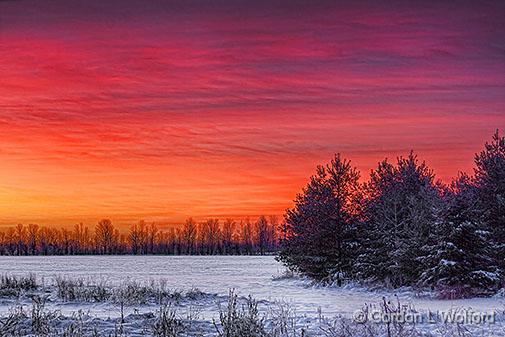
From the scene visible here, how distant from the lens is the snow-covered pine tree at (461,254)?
34.2 m

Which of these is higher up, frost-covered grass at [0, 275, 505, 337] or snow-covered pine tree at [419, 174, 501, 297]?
snow-covered pine tree at [419, 174, 501, 297]

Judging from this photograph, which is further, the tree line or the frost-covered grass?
the tree line

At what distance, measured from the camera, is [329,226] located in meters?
45.5

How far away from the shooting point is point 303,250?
46.2 m

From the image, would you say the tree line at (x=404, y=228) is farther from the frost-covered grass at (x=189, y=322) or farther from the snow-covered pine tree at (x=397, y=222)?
the frost-covered grass at (x=189, y=322)

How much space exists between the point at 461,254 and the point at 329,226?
1205cm

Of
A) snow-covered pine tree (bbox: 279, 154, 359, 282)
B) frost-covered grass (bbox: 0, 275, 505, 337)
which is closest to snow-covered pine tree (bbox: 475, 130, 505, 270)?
snow-covered pine tree (bbox: 279, 154, 359, 282)

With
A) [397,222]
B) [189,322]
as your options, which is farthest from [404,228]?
[189,322]

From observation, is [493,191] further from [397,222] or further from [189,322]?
[189,322]

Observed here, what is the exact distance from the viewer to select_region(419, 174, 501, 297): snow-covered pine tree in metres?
34.2

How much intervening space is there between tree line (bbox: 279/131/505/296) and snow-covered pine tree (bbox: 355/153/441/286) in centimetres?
7

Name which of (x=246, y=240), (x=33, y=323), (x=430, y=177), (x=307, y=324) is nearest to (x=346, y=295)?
(x=430, y=177)

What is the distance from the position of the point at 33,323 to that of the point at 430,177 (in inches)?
1384

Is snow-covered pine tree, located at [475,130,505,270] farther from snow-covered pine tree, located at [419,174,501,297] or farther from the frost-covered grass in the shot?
the frost-covered grass
